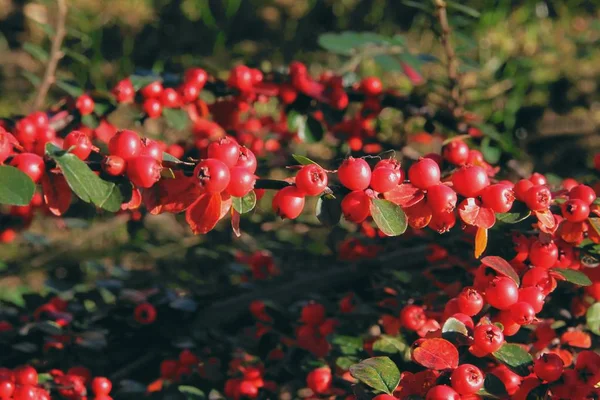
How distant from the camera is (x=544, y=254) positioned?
1.01 meters

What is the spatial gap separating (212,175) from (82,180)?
156 millimetres

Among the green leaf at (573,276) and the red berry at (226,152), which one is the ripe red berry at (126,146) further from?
the green leaf at (573,276)

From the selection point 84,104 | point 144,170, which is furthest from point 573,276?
point 84,104

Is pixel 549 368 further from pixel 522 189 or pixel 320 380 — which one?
pixel 320 380

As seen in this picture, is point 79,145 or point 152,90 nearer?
point 79,145

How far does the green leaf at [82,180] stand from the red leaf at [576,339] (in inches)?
28.4

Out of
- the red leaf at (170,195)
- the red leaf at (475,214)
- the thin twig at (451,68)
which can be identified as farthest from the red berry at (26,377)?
the thin twig at (451,68)

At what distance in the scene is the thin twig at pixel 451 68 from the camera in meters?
1.52

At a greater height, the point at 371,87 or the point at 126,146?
the point at 126,146

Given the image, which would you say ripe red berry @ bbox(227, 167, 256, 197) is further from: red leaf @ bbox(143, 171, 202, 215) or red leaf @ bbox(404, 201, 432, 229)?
red leaf @ bbox(404, 201, 432, 229)

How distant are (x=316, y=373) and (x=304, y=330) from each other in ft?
0.54

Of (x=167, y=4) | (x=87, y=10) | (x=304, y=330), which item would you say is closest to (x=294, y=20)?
(x=167, y=4)

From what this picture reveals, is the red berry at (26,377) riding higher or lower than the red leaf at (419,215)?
lower

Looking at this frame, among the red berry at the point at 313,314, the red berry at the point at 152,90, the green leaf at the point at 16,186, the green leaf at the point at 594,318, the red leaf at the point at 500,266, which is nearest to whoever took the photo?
the green leaf at the point at 16,186
